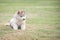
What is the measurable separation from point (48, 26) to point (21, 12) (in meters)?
0.51

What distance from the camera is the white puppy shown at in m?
2.58

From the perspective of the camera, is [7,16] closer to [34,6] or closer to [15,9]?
[15,9]

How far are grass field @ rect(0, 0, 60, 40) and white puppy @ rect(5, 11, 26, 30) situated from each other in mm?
65

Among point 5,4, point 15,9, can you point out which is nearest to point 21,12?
point 15,9

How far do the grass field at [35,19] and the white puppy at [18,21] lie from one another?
0.21 ft

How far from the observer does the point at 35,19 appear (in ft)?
8.80

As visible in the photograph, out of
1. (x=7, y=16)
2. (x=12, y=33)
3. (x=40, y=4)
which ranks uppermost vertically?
(x=40, y=4)

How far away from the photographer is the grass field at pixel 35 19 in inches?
100

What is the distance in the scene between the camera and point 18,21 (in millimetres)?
2627

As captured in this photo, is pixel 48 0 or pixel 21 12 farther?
pixel 48 0

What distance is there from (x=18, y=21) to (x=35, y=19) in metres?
0.29

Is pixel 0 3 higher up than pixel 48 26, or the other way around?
pixel 0 3

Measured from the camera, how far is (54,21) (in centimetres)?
270

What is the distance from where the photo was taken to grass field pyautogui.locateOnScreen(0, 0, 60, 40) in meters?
2.55
